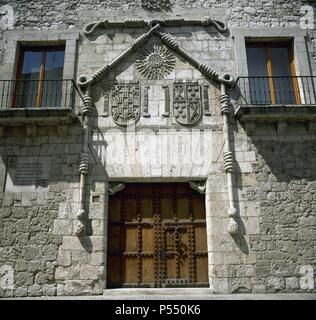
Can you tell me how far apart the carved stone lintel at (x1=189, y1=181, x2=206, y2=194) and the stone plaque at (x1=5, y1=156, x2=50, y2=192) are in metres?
2.82

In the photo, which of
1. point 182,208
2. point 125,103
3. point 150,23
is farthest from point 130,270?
point 150,23

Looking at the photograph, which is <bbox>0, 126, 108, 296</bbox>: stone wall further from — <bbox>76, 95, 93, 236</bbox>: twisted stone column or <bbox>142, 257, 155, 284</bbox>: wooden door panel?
<bbox>142, 257, 155, 284</bbox>: wooden door panel

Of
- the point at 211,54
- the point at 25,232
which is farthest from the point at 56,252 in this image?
the point at 211,54

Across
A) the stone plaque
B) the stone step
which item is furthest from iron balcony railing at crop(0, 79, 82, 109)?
the stone step

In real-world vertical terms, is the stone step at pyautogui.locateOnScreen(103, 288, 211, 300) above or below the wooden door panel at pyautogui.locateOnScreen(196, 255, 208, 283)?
below

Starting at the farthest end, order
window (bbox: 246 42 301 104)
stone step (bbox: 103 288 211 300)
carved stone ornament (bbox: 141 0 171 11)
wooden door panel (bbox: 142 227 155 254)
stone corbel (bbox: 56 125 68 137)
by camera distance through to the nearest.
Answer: carved stone ornament (bbox: 141 0 171 11) < window (bbox: 246 42 301 104) < stone corbel (bbox: 56 125 68 137) < wooden door panel (bbox: 142 227 155 254) < stone step (bbox: 103 288 211 300)

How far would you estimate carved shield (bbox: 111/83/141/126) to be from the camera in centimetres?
698

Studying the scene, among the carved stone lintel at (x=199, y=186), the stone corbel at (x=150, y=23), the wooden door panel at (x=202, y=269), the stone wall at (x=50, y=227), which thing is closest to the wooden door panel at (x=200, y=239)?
the wooden door panel at (x=202, y=269)

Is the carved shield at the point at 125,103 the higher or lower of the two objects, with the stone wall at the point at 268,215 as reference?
higher

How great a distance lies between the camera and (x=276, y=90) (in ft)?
24.3

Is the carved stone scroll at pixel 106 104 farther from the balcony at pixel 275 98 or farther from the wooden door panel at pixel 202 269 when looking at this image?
the wooden door panel at pixel 202 269

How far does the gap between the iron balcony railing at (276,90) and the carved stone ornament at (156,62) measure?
1.52m

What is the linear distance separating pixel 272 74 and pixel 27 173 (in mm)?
5570

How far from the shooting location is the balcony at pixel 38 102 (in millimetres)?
6613
